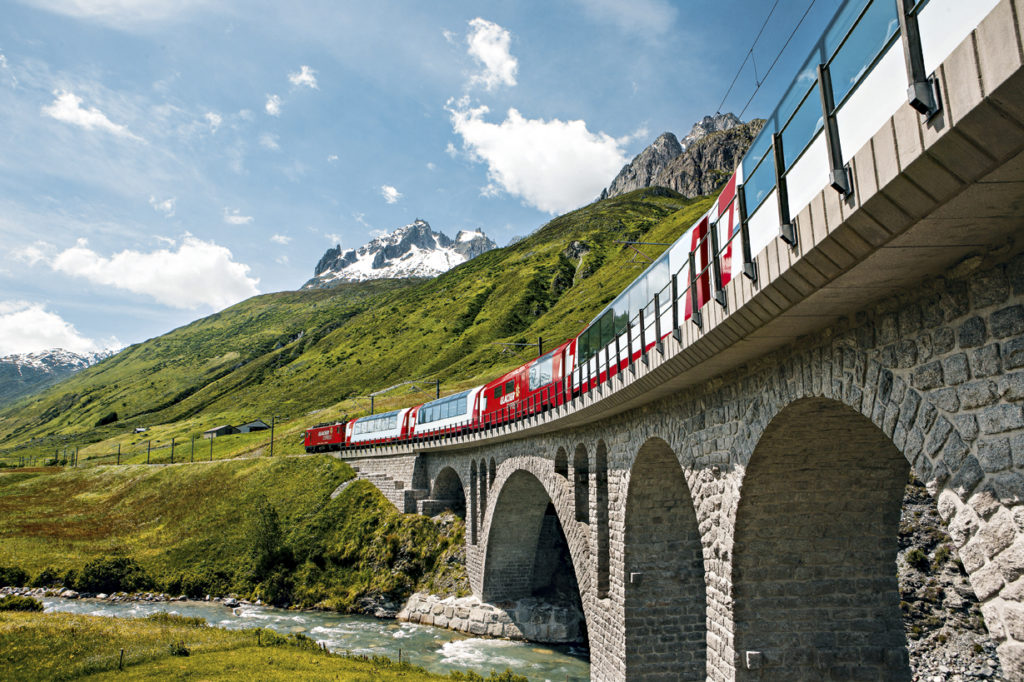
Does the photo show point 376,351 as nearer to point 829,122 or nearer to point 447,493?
point 447,493

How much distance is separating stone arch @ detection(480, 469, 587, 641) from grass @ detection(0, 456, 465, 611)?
4.06 meters

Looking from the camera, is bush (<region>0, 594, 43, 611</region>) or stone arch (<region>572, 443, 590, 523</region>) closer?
stone arch (<region>572, 443, 590, 523</region>)

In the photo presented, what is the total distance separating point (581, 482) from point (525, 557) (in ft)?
52.2

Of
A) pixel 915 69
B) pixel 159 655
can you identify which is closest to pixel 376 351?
pixel 159 655

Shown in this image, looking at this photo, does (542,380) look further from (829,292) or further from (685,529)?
(829,292)

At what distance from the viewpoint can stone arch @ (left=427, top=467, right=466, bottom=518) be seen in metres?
45.1

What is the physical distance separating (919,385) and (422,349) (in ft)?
411

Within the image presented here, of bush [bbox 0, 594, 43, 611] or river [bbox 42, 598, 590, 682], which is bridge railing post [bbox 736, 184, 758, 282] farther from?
bush [bbox 0, 594, 43, 611]

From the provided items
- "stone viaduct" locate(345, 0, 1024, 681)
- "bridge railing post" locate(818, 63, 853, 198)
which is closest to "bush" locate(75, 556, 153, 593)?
"stone viaduct" locate(345, 0, 1024, 681)

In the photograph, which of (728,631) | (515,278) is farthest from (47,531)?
(515,278)

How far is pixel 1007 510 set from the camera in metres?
5.14

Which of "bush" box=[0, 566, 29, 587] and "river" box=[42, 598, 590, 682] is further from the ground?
"bush" box=[0, 566, 29, 587]

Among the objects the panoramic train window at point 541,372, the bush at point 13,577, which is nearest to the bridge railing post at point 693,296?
the panoramic train window at point 541,372

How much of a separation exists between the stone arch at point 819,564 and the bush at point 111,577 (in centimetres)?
4720
